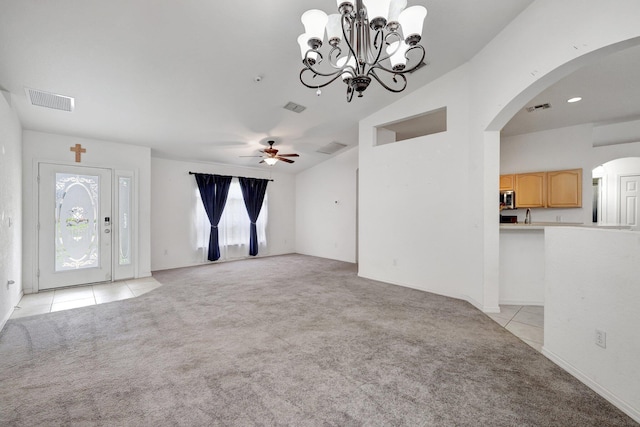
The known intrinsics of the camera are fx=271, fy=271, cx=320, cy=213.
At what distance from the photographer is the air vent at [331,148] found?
251 inches

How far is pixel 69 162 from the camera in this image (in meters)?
4.56

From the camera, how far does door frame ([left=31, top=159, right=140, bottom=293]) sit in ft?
14.1

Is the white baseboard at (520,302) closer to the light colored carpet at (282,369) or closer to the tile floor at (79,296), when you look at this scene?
the light colored carpet at (282,369)

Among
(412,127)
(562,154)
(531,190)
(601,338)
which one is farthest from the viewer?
(412,127)

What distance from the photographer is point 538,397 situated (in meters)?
1.83

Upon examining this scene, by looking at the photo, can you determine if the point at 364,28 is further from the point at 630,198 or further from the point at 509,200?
the point at 630,198

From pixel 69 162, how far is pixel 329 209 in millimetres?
5493

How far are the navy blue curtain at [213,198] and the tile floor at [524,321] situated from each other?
585cm

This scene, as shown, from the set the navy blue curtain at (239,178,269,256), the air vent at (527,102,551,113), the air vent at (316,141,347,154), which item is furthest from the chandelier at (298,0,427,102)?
the navy blue curtain at (239,178,269,256)

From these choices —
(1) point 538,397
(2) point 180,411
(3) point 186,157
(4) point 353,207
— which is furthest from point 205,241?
(1) point 538,397

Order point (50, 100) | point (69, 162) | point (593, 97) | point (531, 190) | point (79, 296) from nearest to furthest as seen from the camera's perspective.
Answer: point (50, 100), point (593, 97), point (79, 296), point (69, 162), point (531, 190)

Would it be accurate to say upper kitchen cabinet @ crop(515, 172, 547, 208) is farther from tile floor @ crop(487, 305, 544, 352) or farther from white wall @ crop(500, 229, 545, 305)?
tile floor @ crop(487, 305, 544, 352)

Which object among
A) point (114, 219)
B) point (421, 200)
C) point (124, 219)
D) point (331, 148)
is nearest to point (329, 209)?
point (331, 148)

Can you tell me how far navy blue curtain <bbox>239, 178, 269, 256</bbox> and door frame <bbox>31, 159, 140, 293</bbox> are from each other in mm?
2632
